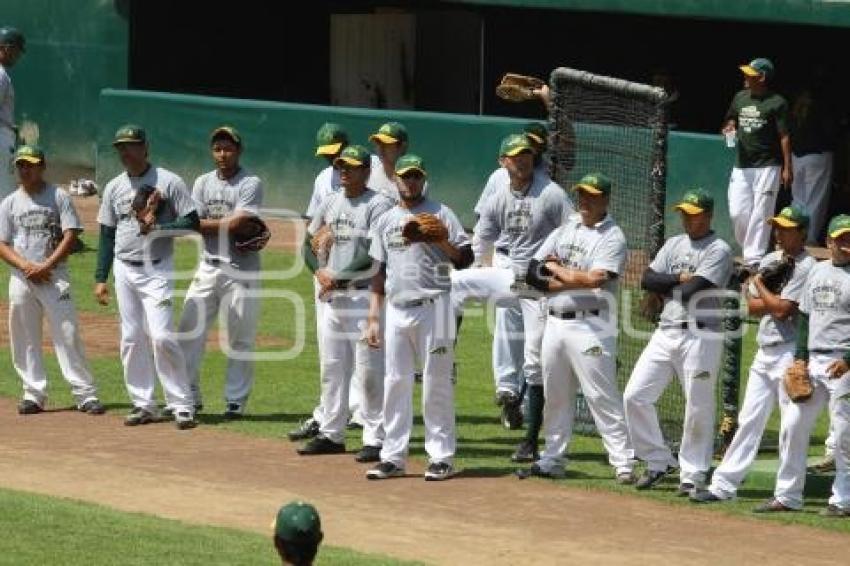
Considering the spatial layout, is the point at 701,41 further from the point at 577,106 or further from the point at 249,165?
the point at 577,106

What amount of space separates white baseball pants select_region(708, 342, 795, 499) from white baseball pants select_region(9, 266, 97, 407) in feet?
15.8

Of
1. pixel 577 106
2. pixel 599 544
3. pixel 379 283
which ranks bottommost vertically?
pixel 599 544

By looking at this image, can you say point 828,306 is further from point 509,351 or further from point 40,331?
point 40,331

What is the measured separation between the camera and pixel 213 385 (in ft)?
54.1

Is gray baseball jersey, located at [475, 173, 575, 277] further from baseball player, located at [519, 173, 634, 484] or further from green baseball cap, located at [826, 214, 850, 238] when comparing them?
green baseball cap, located at [826, 214, 850, 238]

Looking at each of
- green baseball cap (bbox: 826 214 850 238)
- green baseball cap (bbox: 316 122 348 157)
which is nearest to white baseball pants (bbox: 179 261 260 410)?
green baseball cap (bbox: 316 122 348 157)

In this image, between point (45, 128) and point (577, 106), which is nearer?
point (577, 106)

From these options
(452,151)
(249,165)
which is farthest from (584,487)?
(249,165)

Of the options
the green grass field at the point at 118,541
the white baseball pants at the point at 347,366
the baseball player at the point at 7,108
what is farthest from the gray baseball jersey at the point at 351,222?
the baseball player at the point at 7,108

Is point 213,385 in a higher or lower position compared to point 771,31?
lower

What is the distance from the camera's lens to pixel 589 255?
12859 millimetres

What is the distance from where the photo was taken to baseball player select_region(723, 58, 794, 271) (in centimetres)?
1912

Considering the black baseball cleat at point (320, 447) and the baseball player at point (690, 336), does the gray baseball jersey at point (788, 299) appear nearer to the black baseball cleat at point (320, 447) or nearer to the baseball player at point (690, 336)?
the baseball player at point (690, 336)

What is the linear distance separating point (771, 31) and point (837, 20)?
3858 mm
